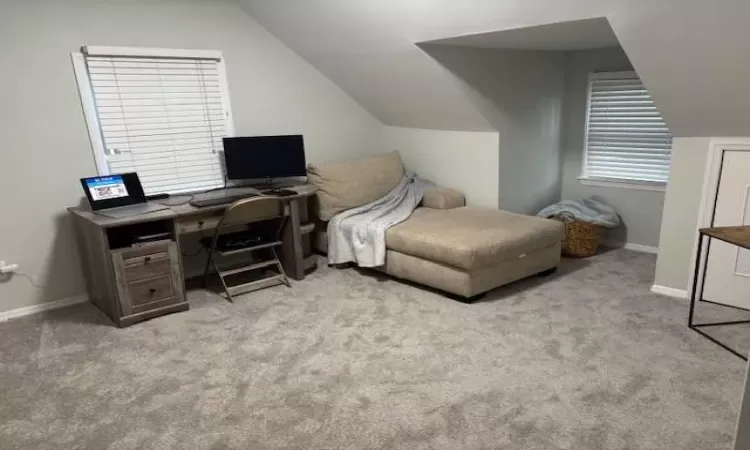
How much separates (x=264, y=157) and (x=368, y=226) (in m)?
1.00

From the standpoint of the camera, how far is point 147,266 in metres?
3.18

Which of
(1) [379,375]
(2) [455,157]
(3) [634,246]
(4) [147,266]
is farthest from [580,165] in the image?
(4) [147,266]

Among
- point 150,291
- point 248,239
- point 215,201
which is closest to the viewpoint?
point 150,291

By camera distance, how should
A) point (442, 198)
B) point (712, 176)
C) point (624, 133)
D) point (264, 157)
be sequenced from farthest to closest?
1. point (624, 133)
2. point (442, 198)
3. point (264, 157)
4. point (712, 176)

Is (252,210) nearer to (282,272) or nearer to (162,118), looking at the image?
(282,272)

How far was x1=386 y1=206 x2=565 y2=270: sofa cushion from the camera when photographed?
127 inches

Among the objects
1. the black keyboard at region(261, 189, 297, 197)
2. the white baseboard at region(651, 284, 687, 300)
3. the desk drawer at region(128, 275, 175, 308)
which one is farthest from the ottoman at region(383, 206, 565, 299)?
the desk drawer at region(128, 275, 175, 308)

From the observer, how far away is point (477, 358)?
2631 millimetres

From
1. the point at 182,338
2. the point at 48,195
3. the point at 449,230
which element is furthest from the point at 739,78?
the point at 48,195

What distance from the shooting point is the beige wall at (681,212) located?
314 centimetres

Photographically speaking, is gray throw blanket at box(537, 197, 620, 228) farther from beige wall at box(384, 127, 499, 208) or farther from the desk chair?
the desk chair

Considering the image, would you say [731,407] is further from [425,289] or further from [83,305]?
[83,305]

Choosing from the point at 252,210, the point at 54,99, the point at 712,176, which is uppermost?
the point at 54,99

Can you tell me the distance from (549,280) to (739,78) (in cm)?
172
